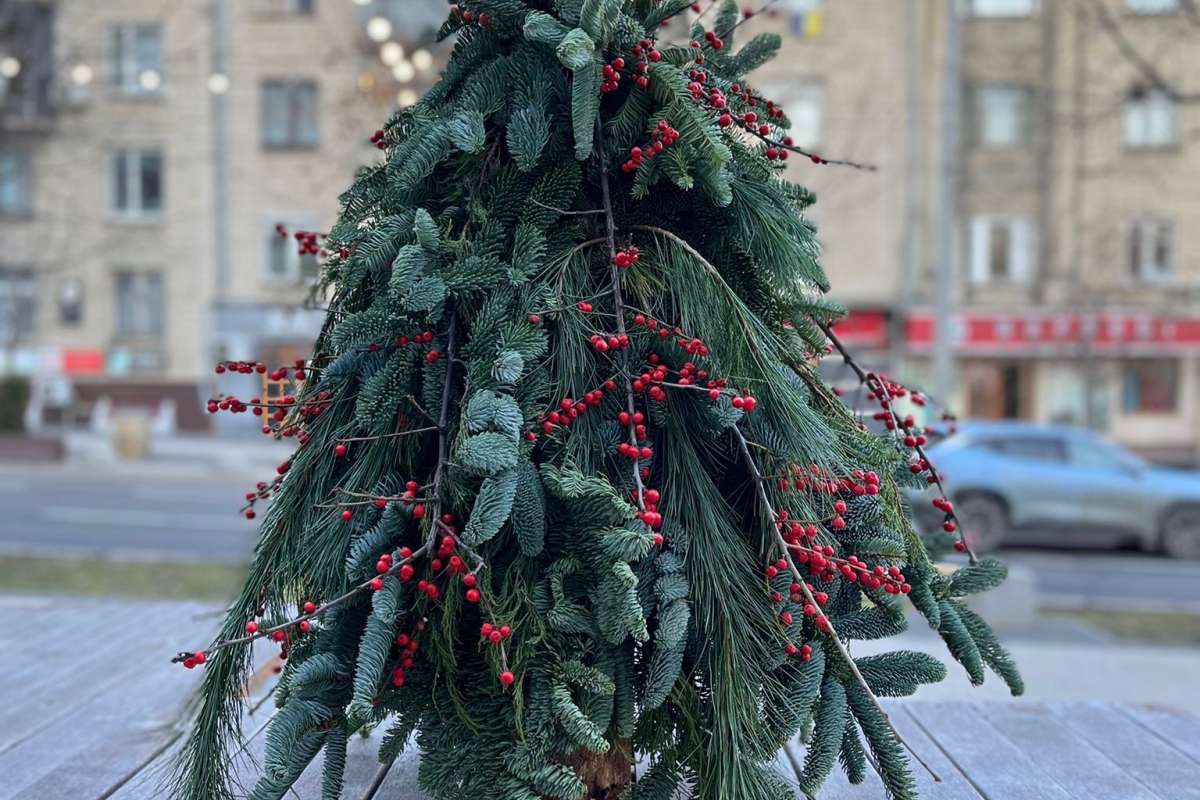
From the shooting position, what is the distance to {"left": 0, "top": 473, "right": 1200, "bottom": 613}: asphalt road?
10617 mm

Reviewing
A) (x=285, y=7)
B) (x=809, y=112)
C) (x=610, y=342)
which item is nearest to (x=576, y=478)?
(x=610, y=342)

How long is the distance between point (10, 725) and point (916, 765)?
2.82 meters

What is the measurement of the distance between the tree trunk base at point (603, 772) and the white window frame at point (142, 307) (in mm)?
25045

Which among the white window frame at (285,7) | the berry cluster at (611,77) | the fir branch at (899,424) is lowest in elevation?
the fir branch at (899,424)

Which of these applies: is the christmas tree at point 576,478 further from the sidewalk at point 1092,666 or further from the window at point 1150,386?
the window at point 1150,386

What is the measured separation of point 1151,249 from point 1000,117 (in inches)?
169

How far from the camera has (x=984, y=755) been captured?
10.8ft

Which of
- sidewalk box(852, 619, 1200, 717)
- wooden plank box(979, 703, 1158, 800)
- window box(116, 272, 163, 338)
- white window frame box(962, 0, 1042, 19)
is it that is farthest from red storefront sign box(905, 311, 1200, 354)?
wooden plank box(979, 703, 1158, 800)

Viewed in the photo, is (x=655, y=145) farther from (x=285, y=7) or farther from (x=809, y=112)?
(x=285, y=7)

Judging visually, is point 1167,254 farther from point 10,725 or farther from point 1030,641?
point 10,725

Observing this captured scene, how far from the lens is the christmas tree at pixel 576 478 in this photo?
2.16 metres

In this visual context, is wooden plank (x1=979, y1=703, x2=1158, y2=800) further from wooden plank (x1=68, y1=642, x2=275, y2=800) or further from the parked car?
the parked car

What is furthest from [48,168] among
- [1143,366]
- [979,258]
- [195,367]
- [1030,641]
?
[1143,366]

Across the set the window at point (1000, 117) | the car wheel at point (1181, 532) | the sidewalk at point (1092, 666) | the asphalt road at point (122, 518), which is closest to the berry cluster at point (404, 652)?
the sidewalk at point (1092, 666)
